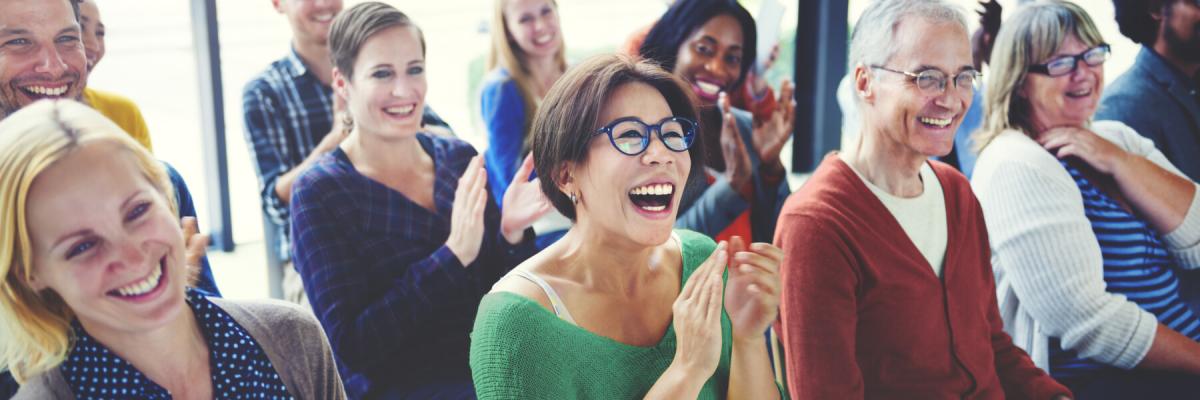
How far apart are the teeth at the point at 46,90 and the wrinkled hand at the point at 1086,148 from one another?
2.13m

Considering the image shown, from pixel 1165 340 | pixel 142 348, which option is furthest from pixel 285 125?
pixel 1165 340

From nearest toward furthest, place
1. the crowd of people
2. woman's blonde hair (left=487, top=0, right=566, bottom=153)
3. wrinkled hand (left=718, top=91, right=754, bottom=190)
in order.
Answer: the crowd of people < wrinkled hand (left=718, top=91, right=754, bottom=190) < woman's blonde hair (left=487, top=0, right=566, bottom=153)

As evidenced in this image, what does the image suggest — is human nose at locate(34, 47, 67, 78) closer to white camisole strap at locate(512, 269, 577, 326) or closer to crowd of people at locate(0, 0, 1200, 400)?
crowd of people at locate(0, 0, 1200, 400)

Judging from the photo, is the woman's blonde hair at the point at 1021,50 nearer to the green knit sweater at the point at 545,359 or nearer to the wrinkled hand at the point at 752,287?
the wrinkled hand at the point at 752,287

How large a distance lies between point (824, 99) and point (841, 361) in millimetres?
4079

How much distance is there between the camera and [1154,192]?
2432 mm

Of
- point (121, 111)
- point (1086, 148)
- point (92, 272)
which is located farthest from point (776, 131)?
point (92, 272)

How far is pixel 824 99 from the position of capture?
571 cm

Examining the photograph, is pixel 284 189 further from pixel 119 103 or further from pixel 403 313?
pixel 403 313

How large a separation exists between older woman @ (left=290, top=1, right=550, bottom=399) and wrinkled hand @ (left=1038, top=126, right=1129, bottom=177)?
1.25 m

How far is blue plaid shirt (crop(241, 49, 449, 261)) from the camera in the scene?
275cm

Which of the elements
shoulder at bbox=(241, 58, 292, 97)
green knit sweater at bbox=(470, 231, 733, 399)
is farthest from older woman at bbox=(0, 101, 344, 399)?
shoulder at bbox=(241, 58, 292, 97)

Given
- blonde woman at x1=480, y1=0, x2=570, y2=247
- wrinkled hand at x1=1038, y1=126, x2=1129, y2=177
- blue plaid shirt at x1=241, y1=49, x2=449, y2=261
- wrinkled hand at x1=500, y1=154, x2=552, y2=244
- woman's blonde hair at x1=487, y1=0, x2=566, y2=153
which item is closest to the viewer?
wrinkled hand at x1=500, y1=154, x2=552, y2=244

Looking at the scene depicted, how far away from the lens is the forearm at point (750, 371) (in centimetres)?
162
